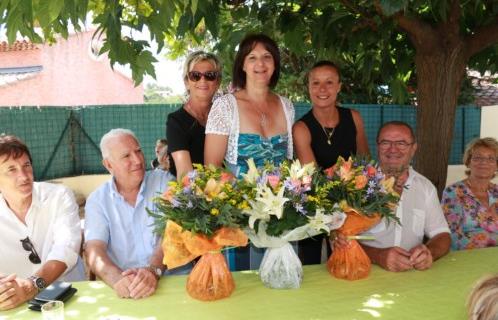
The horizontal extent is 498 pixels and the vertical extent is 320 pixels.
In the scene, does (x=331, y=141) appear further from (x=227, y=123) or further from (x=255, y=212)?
(x=255, y=212)

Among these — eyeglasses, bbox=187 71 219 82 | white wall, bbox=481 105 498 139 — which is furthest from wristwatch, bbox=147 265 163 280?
white wall, bbox=481 105 498 139

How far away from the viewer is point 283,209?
1938mm

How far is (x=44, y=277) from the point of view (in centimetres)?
231

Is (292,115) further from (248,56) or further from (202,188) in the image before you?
(202,188)

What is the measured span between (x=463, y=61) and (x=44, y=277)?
303 centimetres

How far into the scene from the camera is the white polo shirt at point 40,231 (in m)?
2.59

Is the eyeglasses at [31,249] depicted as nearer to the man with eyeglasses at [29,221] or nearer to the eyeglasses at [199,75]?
the man with eyeglasses at [29,221]

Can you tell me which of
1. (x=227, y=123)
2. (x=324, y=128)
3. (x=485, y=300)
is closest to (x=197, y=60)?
(x=227, y=123)

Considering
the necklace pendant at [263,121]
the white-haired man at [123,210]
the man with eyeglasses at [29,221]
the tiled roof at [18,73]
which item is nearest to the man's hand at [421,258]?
the necklace pendant at [263,121]

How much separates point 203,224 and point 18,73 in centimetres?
2104

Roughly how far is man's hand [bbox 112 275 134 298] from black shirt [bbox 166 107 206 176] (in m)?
1.00

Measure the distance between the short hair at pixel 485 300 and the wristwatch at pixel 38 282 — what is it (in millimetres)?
1756

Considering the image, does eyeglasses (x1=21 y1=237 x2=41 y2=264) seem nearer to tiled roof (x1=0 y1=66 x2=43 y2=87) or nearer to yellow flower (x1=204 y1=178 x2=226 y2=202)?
yellow flower (x1=204 y1=178 x2=226 y2=202)

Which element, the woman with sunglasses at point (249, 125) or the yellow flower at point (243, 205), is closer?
the yellow flower at point (243, 205)
